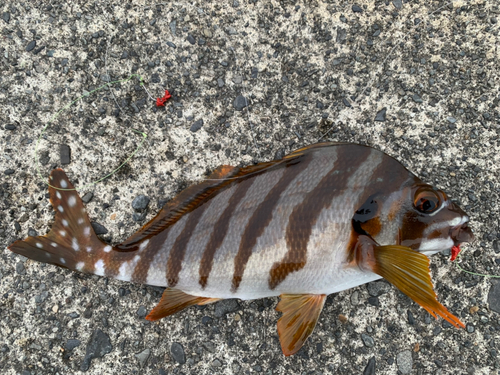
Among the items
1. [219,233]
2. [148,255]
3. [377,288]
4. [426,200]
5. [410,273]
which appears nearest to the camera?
[410,273]

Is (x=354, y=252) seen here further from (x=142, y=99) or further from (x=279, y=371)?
(x=142, y=99)

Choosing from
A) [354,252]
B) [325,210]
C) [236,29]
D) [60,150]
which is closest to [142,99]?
[60,150]

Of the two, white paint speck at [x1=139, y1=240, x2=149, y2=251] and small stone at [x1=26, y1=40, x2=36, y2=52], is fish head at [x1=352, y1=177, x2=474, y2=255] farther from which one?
small stone at [x1=26, y1=40, x2=36, y2=52]

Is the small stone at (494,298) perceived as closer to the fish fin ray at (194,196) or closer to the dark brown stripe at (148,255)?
the fish fin ray at (194,196)

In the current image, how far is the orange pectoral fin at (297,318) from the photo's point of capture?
202 centimetres

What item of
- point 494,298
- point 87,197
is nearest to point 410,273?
point 494,298

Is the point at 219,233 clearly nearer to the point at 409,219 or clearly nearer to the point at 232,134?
the point at 232,134

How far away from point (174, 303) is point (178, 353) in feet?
1.27

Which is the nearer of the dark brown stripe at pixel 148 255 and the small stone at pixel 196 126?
the dark brown stripe at pixel 148 255

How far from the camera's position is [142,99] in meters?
2.42

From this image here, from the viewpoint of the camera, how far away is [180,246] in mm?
2033

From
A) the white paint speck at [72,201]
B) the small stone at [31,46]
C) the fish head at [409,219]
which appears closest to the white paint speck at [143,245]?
the white paint speck at [72,201]

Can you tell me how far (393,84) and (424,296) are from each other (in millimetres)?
1415

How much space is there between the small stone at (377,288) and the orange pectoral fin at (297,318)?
0.43 metres
